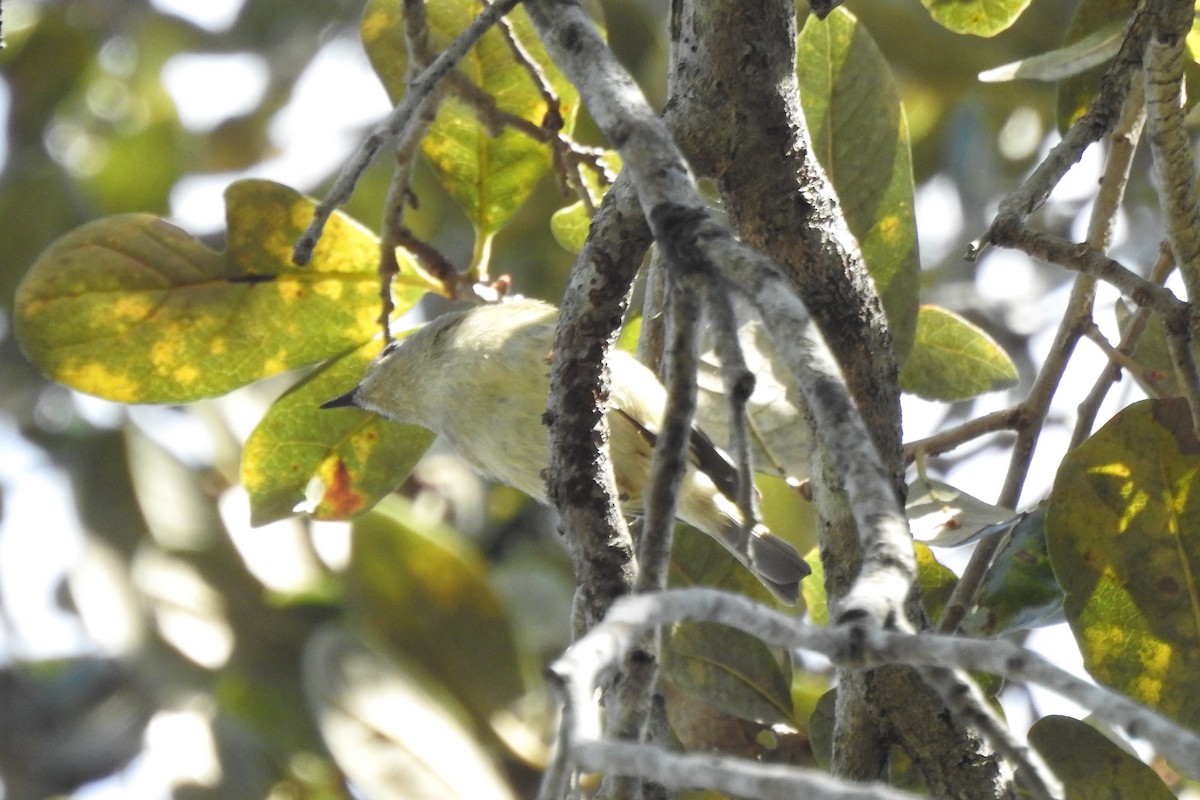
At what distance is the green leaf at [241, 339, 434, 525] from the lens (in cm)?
237

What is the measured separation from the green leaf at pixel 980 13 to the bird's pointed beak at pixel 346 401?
1.11 meters

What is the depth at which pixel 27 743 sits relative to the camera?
5.33m

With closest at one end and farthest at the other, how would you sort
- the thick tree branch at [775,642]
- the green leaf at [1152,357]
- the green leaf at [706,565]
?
1. the thick tree branch at [775,642]
2. the green leaf at [1152,357]
3. the green leaf at [706,565]

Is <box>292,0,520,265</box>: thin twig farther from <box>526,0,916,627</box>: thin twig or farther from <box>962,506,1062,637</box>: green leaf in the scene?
<box>962,506,1062,637</box>: green leaf

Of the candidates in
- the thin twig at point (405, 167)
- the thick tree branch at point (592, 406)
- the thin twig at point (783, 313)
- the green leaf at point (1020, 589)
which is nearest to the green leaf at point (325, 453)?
the thin twig at point (405, 167)

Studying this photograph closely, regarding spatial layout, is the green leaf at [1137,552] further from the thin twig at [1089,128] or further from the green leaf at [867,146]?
the green leaf at [867,146]

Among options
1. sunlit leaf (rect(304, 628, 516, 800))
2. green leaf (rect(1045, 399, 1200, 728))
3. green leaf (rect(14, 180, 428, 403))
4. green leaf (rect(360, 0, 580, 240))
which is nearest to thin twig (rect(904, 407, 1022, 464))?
green leaf (rect(1045, 399, 1200, 728))

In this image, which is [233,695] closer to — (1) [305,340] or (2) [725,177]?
(1) [305,340]

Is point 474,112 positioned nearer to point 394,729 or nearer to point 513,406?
point 513,406

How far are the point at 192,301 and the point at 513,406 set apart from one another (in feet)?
2.13

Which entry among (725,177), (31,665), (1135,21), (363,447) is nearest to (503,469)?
(363,447)

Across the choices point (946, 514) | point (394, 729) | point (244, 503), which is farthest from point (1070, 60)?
point (244, 503)

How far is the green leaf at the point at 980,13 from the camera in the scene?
211 cm

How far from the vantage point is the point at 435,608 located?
298 centimetres
